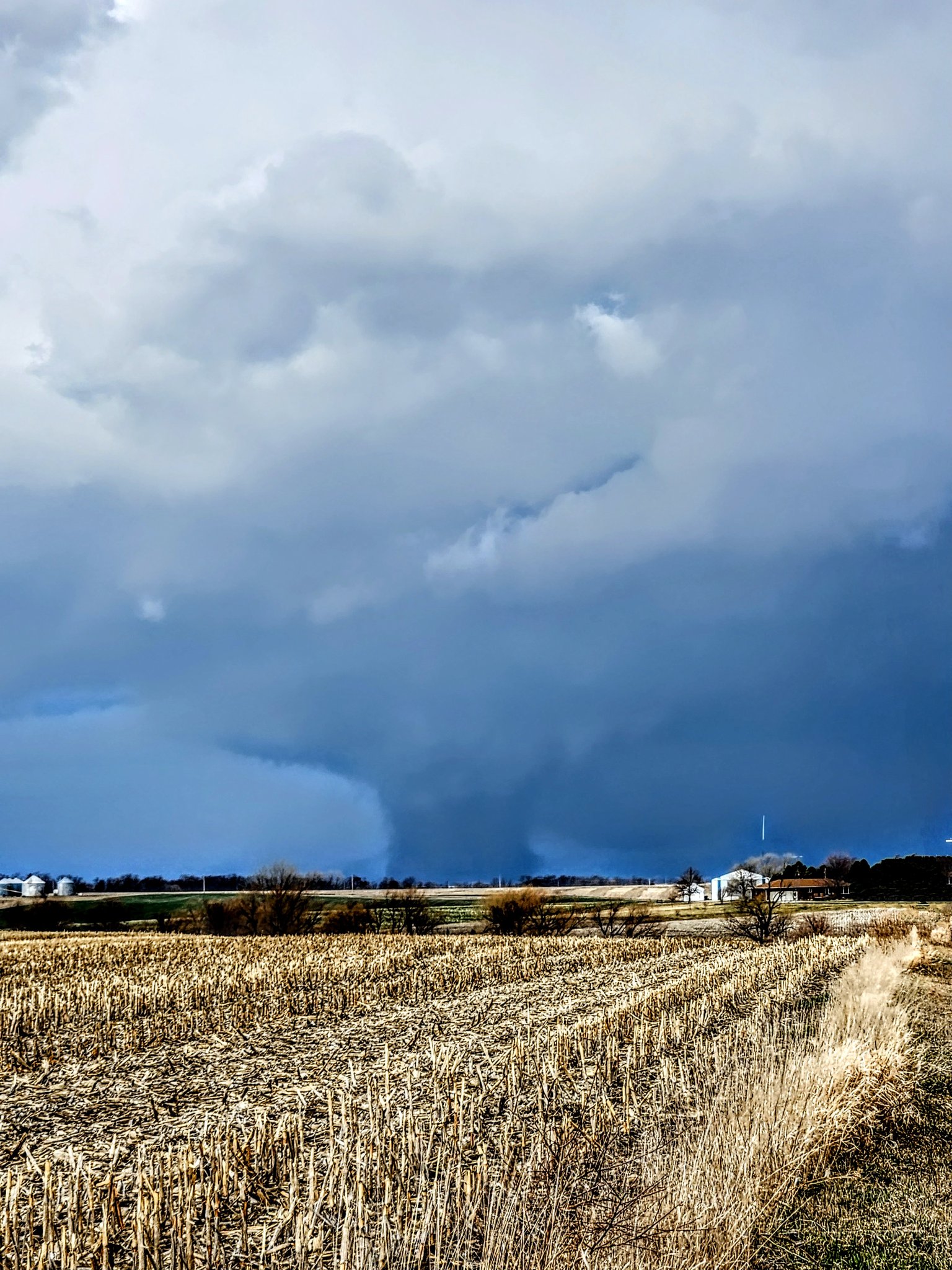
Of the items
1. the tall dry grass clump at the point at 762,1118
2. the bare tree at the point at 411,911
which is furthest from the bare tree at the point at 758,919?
the tall dry grass clump at the point at 762,1118

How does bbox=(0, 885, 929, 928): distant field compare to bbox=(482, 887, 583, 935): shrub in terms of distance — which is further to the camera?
bbox=(0, 885, 929, 928): distant field

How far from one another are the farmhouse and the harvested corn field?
14105cm

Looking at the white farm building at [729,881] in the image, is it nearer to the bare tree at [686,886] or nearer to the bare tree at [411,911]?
the bare tree at [686,886]

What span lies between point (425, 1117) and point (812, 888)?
167636mm

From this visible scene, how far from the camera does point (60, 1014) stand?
24.6 meters

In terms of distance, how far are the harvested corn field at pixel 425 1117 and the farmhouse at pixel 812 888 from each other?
141 meters

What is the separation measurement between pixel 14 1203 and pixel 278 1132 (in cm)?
375

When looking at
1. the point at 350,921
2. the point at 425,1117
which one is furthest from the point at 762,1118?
the point at 350,921

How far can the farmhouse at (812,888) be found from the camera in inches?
6284

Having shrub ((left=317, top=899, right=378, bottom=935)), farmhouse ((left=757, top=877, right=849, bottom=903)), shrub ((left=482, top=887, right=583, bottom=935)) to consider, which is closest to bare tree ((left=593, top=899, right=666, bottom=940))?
shrub ((left=482, top=887, right=583, bottom=935))

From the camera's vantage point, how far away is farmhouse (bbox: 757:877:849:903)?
159625mm

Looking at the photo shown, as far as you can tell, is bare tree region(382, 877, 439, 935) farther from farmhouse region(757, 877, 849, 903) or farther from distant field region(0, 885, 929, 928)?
farmhouse region(757, 877, 849, 903)

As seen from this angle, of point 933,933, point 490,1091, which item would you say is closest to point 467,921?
point 933,933

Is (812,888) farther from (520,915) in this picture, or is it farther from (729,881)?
(520,915)
